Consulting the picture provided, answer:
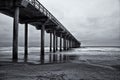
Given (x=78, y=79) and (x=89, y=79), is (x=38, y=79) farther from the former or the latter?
(x=89, y=79)

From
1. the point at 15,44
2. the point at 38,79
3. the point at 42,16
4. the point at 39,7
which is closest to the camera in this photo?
the point at 38,79

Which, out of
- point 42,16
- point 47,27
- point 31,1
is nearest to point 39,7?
point 31,1

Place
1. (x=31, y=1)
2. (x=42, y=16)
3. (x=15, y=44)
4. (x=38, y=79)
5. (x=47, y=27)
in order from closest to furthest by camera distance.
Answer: (x=38, y=79) → (x=15, y=44) → (x=31, y=1) → (x=42, y=16) → (x=47, y=27)

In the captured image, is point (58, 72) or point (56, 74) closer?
point (56, 74)

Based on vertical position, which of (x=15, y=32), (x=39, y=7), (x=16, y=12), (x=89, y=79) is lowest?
(x=89, y=79)

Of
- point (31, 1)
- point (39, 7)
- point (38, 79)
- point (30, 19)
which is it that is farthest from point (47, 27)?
point (38, 79)

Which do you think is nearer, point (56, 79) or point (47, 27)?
point (56, 79)

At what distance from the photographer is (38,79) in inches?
252

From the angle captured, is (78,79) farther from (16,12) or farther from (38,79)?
(16,12)

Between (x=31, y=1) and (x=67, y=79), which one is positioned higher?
(x=31, y=1)

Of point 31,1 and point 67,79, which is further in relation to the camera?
point 31,1

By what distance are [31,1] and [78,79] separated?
49.5ft

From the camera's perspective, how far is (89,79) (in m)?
6.59

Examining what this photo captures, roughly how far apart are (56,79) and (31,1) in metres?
14.9
